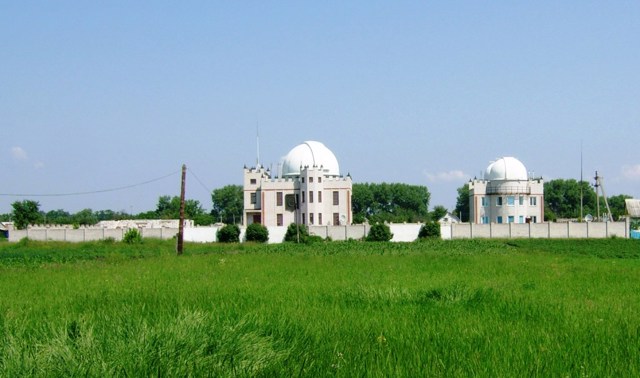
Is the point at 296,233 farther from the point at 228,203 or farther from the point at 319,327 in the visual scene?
the point at 228,203

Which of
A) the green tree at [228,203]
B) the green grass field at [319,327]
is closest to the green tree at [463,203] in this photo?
the green tree at [228,203]

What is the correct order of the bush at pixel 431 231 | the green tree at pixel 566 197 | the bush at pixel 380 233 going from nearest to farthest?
the bush at pixel 380 233, the bush at pixel 431 231, the green tree at pixel 566 197

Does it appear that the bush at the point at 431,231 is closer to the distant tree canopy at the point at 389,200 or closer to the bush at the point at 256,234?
the bush at the point at 256,234

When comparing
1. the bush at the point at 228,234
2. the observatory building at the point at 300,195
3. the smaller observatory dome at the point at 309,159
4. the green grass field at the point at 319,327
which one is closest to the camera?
the green grass field at the point at 319,327

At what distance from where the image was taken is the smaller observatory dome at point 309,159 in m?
69.1

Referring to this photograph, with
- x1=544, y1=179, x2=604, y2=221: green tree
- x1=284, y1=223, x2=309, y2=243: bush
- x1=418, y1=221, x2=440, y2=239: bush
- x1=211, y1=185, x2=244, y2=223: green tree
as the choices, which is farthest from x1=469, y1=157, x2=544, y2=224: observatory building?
x1=211, y1=185, x2=244, y2=223: green tree

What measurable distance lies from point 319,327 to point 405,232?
49.6 m

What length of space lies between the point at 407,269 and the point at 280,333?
13.7m

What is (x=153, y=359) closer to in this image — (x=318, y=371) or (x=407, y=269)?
(x=318, y=371)

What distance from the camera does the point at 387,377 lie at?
6148mm

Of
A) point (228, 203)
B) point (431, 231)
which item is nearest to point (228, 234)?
point (431, 231)

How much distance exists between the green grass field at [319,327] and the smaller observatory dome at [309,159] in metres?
50.7

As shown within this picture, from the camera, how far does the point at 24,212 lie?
8512cm

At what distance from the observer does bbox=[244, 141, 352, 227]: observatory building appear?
65000 millimetres
